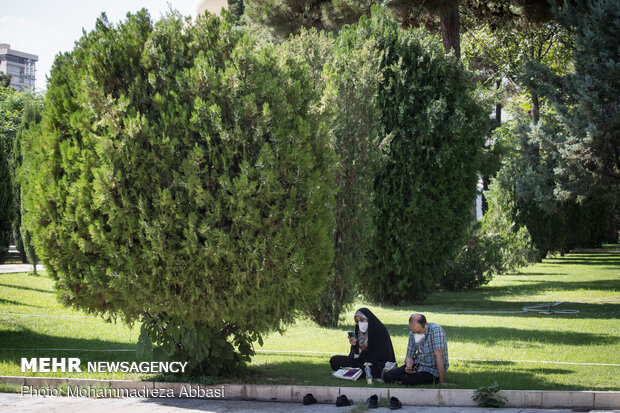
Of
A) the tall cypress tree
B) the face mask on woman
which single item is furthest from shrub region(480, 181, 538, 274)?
the face mask on woman

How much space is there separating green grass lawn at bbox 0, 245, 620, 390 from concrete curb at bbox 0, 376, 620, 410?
0.31 meters

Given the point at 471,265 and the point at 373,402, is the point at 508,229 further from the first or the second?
the point at 373,402

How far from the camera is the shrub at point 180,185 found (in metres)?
7.09

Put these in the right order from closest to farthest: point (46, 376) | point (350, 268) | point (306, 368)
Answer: point (46, 376) → point (306, 368) → point (350, 268)

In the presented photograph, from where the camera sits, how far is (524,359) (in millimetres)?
9086

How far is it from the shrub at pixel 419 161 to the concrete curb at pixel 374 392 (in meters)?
9.26

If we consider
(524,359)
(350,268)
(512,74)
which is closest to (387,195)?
(350,268)

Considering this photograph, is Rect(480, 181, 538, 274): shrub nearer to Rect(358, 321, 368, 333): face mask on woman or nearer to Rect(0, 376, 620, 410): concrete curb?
Rect(358, 321, 368, 333): face mask on woman

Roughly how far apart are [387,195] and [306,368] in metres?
8.41

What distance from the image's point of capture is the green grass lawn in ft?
26.2

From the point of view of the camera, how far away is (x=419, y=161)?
53.6 ft

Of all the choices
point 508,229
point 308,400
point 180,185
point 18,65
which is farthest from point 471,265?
point 18,65

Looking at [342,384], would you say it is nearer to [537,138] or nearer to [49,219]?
[49,219]

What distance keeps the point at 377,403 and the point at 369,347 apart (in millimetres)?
1289
